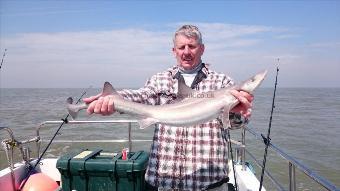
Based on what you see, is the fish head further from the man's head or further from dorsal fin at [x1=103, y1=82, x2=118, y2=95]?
dorsal fin at [x1=103, y1=82, x2=118, y2=95]

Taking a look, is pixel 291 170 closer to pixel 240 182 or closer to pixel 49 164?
pixel 240 182

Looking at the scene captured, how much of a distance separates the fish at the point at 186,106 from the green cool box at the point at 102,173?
6.38 ft

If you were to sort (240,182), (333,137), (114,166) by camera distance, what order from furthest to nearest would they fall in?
(333,137)
(240,182)
(114,166)

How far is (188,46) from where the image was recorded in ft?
12.5

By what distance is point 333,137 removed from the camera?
23141mm

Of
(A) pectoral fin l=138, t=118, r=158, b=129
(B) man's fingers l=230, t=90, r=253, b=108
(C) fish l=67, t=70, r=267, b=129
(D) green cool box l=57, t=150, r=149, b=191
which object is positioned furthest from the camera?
(D) green cool box l=57, t=150, r=149, b=191

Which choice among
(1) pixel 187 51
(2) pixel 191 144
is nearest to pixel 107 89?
(1) pixel 187 51

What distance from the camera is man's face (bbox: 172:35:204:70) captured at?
3801 millimetres

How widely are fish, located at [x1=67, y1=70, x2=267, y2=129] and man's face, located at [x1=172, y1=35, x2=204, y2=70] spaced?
0.20 metres

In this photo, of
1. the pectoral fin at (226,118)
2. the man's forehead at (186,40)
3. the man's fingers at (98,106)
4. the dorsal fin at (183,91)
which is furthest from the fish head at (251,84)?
the man's fingers at (98,106)

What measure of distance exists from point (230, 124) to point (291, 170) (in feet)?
2.94

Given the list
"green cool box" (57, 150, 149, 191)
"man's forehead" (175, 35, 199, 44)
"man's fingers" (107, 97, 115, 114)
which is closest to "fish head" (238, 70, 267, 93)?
"man's forehead" (175, 35, 199, 44)

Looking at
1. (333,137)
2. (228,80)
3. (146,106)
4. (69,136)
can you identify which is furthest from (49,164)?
(333,137)

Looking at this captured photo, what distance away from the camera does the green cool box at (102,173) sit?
18.2 ft
